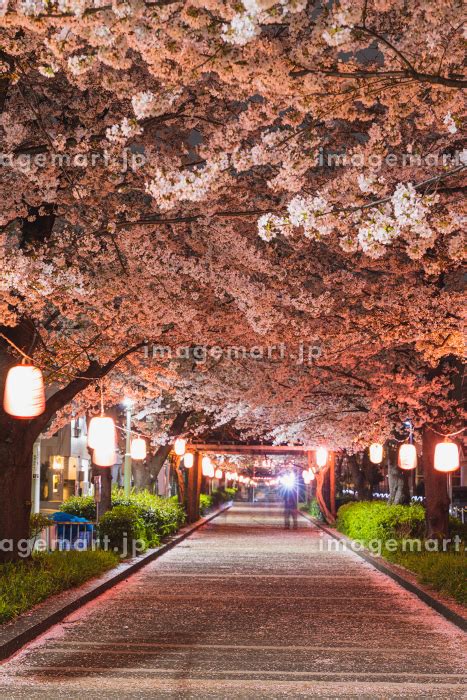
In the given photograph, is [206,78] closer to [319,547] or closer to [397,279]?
[397,279]

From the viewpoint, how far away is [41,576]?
14.2 meters

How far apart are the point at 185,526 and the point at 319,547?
34.7 feet

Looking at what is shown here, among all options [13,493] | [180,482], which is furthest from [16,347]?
[180,482]

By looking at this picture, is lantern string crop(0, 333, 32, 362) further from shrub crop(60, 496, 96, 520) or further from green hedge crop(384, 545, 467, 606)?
shrub crop(60, 496, 96, 520)

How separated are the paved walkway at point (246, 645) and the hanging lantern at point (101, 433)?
8.97ft

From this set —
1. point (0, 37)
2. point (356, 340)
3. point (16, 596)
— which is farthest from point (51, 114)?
point (356, 340)

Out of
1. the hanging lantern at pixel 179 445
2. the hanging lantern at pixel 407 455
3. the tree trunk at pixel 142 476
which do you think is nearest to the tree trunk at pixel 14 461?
the hanging lantern at pixel 407 455

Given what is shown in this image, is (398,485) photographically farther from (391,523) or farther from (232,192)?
(232,192)

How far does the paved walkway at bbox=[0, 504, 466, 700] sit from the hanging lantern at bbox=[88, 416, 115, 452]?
2733 mm

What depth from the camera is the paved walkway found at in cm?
862

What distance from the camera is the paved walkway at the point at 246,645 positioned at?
862 centimetres

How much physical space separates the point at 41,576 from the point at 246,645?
4.54 m

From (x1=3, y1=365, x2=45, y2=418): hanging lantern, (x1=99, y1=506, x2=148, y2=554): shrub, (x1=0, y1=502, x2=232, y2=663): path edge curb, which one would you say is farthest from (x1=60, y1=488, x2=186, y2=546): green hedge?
(x1=3, y1=365, x2=45, y2=418): hanging lantern

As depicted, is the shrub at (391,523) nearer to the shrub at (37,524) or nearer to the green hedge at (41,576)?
the green hedge at (41,576)
